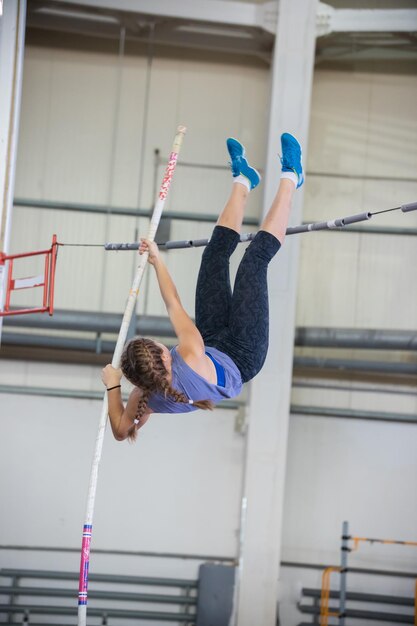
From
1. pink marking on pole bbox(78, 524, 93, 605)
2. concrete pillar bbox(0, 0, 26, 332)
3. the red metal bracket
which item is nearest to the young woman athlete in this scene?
pink marking on pole bbox(78, 524, 93, 605)

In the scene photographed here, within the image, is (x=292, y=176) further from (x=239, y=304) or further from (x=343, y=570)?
(x=343, y=570)

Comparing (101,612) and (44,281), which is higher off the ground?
(44,281)

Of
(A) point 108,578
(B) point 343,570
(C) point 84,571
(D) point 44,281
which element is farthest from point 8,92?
(B) point 343,570

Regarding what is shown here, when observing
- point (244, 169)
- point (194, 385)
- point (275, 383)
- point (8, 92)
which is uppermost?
point (8, 92)

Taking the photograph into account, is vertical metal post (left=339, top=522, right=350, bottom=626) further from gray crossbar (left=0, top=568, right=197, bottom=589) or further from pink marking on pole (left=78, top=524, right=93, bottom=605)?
pink marking on pole (left=78, top=524, right=93, bottom=605)

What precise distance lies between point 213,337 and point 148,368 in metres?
0.55

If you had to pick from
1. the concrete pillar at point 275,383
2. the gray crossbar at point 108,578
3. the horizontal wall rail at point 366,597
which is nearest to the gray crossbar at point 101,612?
the gray crossbar at point 108,578

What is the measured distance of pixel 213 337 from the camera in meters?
4.41

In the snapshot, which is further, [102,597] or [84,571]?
[102,597]

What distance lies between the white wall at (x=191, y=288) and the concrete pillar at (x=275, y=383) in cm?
39

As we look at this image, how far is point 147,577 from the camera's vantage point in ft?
29.0

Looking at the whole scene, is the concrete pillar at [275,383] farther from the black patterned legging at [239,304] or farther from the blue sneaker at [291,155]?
the black patterned legging at [239,304]

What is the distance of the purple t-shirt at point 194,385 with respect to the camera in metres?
3.99

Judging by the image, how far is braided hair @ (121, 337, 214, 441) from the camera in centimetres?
395
